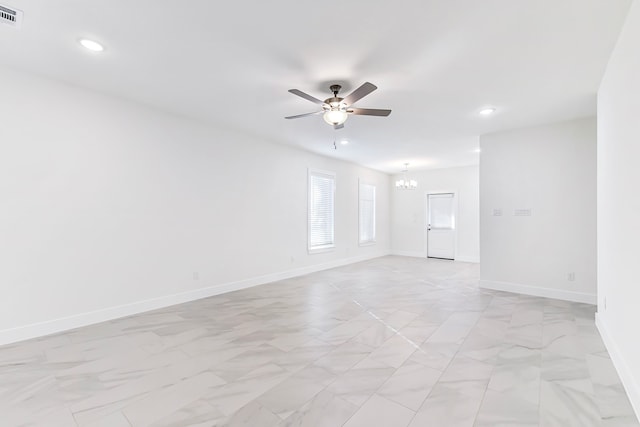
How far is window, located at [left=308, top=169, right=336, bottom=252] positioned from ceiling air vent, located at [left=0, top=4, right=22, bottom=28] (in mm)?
4984

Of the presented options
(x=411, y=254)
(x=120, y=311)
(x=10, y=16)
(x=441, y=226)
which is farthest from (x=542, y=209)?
(x=10, y=16)

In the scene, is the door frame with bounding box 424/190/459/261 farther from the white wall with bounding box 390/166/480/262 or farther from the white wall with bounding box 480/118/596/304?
the white wall with bounding box 480/118/596/304

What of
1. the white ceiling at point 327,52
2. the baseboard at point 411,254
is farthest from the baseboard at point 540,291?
the baseboard at point 411,254

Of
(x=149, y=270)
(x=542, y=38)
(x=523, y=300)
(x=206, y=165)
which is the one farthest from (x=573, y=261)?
(x=149, y=270)

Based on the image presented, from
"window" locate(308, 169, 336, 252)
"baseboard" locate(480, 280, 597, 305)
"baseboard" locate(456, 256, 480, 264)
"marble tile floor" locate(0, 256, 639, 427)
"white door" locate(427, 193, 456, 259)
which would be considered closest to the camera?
"marble tile floor" locate(0, 256, 639, 427)

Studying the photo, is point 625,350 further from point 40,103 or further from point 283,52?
point 40,103

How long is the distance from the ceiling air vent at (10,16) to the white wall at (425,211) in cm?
886

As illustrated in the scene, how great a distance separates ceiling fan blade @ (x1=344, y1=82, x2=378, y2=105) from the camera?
2.73 metres

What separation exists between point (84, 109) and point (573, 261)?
7.01m

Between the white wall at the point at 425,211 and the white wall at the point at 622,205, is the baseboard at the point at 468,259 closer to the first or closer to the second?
the white wall at the point at 425,211

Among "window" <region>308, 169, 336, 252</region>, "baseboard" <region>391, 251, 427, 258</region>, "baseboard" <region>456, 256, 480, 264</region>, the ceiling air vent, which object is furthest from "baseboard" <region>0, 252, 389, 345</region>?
"baseboard" <region>456, 256, 480, 264</region>

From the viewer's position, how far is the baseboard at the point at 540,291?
4472mm

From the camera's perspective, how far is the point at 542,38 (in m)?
2.50

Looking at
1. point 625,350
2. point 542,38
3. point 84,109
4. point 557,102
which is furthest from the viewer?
point 557,102
